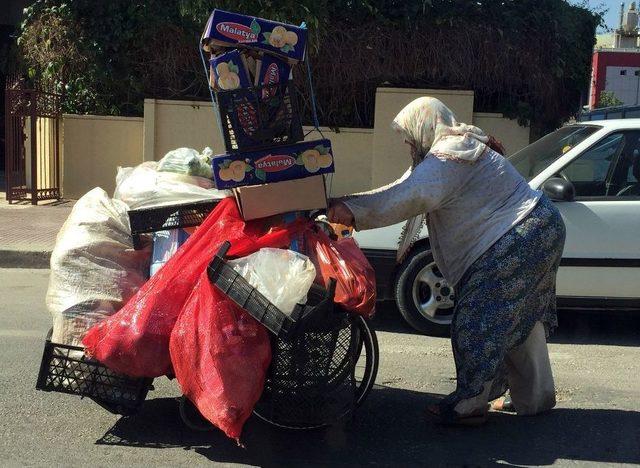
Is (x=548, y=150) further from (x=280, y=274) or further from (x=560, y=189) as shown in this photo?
(x=280, y=274)

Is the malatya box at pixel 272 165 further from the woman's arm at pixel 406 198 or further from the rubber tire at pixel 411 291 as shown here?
the rubber tire at pixel 411 291

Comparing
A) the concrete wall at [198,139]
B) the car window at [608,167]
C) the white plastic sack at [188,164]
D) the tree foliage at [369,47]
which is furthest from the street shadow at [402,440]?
the tree foliage at [369,47]

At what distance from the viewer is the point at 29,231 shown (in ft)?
32.9

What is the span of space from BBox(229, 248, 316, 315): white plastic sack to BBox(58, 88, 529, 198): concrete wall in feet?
25.6

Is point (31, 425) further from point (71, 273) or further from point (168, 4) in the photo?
point (168, 4)

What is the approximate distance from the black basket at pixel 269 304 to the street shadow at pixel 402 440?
69 centimetres

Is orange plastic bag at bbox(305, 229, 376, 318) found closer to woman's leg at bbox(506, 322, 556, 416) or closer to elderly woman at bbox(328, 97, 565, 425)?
elderly woman at bbox(328, 97, 565, 425)

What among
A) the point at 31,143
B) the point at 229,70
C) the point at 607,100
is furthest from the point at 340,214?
the point at 607,100

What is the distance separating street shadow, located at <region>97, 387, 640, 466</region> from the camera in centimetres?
408

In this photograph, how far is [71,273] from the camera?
4.32 m

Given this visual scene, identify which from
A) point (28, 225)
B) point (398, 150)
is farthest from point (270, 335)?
point (398, 150)

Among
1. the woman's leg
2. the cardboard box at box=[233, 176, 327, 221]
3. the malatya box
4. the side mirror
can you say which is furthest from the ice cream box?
the side mirror

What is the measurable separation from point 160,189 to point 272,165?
0.80 metres

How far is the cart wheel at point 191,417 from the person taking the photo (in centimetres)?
410
